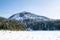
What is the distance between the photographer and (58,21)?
22.2 metres

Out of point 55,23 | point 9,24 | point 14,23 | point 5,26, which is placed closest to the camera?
point 5,26

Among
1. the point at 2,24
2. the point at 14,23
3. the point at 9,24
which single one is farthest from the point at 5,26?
the point at 14,23

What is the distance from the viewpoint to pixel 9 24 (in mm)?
15297
